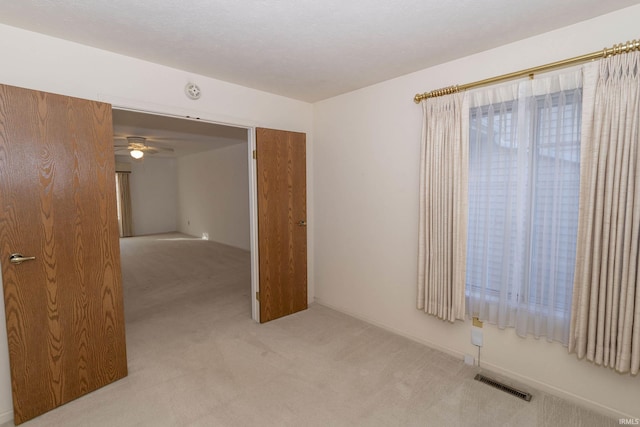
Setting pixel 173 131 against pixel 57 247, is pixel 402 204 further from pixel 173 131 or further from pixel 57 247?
pixel 173 131

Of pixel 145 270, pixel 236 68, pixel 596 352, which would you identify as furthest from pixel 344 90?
pixel 145 270

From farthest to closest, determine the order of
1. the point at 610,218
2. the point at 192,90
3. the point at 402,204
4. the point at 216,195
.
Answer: the point at 216,195 < the point at 402,204 < the point at 192,90 < the point at 610,218

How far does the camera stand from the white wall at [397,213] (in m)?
1.91

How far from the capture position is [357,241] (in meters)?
3.27

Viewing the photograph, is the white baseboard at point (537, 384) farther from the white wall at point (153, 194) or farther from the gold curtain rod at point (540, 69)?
the white wall at point (153, 194)

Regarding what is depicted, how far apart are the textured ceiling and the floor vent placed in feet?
7.88

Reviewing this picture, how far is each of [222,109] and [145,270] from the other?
3710 millimetres

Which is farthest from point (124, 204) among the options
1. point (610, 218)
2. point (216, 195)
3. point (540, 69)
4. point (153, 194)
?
point (610, 218)

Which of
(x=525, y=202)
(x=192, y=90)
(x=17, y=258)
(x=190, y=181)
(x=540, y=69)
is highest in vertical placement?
(x=192, y=90)

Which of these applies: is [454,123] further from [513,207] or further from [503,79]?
[513,207]

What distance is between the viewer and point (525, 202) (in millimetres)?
2092

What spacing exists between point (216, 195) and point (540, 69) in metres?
7.13

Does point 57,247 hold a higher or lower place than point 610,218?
lower

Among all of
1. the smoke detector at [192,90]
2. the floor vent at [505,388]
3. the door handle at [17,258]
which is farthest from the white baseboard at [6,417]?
the floor vent at [505,388]
